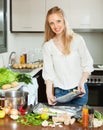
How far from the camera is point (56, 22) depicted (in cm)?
198

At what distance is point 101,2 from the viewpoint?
3.80 meters

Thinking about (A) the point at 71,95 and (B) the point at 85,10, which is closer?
(A) the point at 71,95

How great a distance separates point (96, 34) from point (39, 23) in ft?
2.95

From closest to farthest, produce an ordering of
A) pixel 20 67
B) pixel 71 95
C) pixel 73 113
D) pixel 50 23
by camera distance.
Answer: pixel 73 113 → pixel 71 95 → pixel 50 23 → pixel 20 67

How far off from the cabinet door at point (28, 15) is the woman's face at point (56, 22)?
6.42ft

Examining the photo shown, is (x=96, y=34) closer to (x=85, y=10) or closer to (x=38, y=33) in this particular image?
(x=85, y=10)

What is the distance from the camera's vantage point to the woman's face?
198 centimetres

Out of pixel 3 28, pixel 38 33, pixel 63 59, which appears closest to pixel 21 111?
pixel 63 59

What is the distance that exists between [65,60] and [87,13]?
74.5 inches

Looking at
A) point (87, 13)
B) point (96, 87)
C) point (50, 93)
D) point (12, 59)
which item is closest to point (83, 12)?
point (87, 13)

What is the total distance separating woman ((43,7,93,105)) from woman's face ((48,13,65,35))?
4 centimetres

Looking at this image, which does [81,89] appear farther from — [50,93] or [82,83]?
[50,93]

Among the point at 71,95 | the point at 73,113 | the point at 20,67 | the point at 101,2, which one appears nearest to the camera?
the point at 73,113

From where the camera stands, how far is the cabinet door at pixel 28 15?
392 cm
